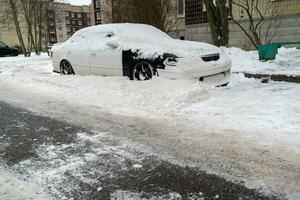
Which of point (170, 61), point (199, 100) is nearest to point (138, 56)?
point (170, 61)

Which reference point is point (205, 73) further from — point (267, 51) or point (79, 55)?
point (267, 51)

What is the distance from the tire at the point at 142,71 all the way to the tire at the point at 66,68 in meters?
2.90

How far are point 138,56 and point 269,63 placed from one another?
18.0 feet

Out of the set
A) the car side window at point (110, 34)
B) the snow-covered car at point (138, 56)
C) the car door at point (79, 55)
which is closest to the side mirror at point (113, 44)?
the snow-covered car at point (138, 56)

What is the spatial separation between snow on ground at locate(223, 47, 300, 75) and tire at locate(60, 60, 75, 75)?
16.5 ft

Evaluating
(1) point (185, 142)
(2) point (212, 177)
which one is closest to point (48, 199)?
(2) point (212, 177)

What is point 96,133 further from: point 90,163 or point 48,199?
point 48,199

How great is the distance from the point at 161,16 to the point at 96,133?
1383cm

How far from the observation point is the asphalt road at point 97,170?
125 inches

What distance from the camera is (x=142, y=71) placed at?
816cm

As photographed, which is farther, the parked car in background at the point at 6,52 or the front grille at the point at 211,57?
the parked car in background at the point at 6,52

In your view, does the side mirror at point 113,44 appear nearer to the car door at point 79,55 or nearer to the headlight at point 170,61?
the car door at point 79,55

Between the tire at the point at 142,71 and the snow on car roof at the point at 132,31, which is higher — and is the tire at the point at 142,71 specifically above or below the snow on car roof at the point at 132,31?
below

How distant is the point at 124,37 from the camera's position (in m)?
8.95
